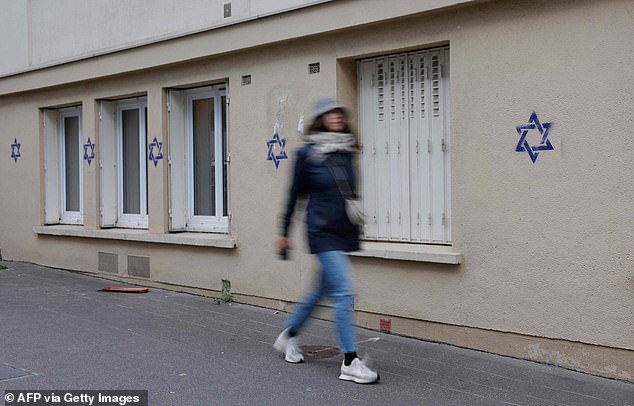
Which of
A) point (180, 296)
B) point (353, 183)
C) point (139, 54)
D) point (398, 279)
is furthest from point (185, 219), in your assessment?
point (353, 183)

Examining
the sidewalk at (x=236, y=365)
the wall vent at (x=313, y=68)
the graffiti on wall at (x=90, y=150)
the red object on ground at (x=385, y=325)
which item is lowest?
the sidewalk at (x=236, y=365)

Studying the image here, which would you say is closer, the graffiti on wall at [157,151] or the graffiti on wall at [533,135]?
the graffiti on wall at [533,135]

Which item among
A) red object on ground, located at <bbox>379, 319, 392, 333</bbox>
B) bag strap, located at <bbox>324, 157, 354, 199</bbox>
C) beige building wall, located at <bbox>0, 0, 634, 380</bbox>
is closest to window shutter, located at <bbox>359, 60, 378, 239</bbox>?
beige building wall, located at <bbox>0, 0, 634, 380</bbox>

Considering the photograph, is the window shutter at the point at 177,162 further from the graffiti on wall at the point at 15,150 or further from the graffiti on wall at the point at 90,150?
the graffiti on wall at the point at 15,150

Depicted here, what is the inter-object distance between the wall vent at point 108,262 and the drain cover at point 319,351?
16.1ft

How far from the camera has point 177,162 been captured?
1090 cm

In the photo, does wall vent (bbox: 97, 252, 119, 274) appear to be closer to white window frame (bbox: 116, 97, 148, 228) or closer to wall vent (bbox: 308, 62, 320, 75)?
white window frame (bbox: 116, 97, 148, 228)

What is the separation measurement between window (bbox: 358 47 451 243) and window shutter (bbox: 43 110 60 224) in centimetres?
666

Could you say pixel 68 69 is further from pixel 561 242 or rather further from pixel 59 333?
pixel 561 242

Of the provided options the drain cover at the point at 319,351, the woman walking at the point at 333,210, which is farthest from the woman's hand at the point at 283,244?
the drain cover at the point at 319,351

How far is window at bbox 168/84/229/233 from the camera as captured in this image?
418 inches

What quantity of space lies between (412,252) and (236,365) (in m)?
1.95

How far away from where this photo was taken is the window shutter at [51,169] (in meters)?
13.3

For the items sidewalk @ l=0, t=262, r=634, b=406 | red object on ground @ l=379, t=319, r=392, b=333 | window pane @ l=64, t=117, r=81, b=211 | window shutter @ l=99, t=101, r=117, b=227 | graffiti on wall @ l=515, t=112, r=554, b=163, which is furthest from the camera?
window pane @ l=64, t=117, r=81, b=211
